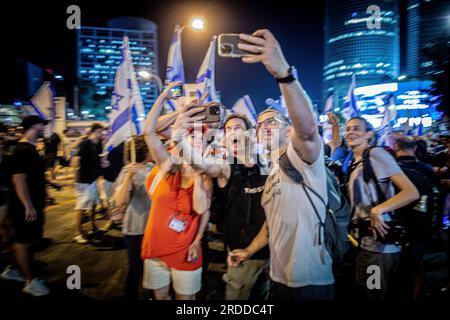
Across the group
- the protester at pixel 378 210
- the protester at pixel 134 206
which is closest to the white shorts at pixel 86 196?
the protester at pixel 134 206

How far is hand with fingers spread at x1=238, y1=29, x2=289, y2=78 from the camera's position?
62.2 inches

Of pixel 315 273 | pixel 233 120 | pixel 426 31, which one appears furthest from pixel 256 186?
pixel 426 31

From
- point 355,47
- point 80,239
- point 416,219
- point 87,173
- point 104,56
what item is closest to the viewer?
point 416,219

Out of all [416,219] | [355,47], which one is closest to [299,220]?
[416,219]

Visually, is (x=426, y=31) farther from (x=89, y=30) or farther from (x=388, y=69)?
(x=89, y=30)

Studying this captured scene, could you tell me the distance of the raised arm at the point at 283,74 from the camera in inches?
62.4

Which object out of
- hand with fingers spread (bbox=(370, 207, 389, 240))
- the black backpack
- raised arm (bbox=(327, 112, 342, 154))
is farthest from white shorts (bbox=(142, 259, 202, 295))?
raised arm (bbox=(327, 112, 342, 154))

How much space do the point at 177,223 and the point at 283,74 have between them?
1.94 metres

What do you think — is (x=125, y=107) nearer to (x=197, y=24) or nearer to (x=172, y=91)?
(x=172, y=91)

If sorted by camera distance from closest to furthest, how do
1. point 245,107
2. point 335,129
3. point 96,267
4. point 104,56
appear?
point 96,267, point 335,129, point 245,107, point 104,56

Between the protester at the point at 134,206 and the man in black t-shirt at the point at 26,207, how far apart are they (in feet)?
5.50

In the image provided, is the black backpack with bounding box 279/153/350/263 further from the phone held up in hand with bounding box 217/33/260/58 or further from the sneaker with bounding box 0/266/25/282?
the sneaker with bounding box 0/266/25/282

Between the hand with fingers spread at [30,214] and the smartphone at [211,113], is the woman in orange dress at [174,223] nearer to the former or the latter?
the smartphone at [211,113]

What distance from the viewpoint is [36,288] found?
13.6 ft
